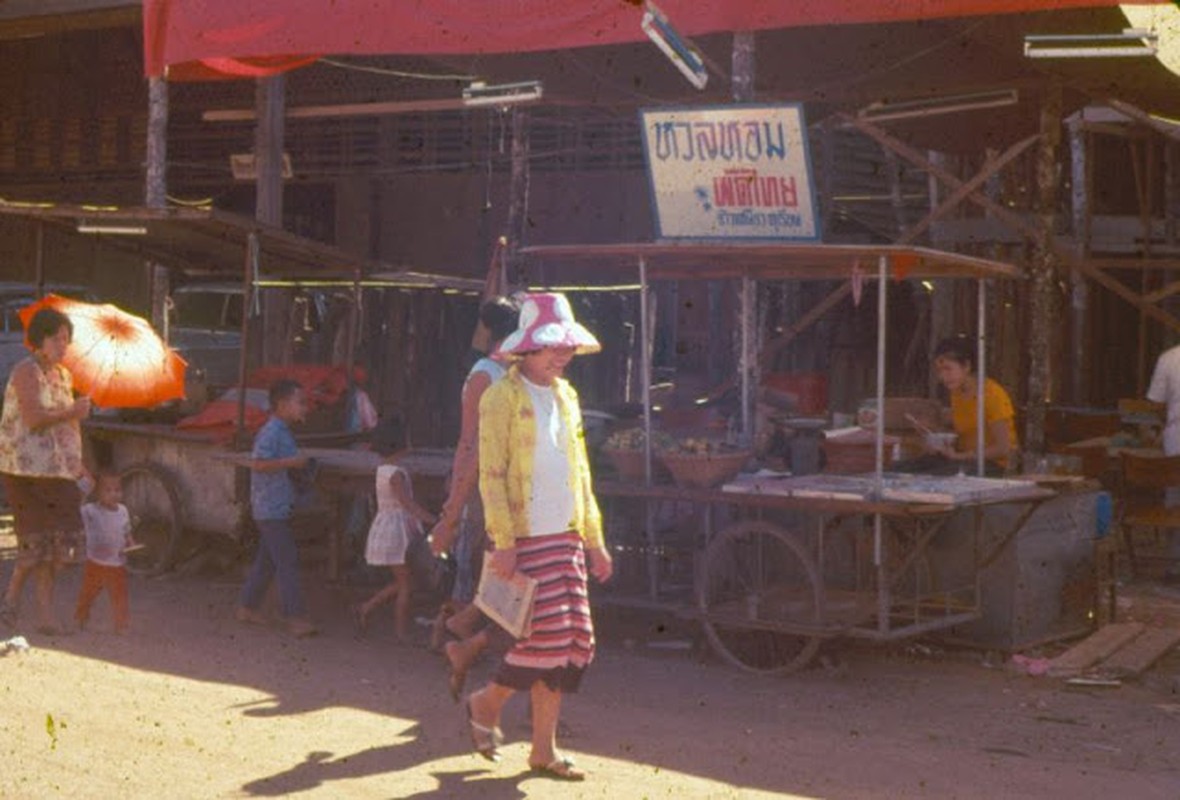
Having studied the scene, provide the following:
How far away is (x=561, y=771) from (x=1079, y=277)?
12305mm

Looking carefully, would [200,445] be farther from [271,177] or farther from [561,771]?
[271,177]

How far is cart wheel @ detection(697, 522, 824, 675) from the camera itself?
34.2ft

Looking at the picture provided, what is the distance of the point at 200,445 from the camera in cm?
1307

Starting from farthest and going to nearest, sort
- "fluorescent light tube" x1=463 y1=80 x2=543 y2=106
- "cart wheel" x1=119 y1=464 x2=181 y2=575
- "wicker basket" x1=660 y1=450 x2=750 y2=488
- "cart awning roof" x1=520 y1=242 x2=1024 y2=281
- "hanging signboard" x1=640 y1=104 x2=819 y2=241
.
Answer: "fluorescent light tube" x1=463 y1=80 x2=543 y2=106 < "cart wheel" x1=119 y1=464 x2=181 y2=575 < "hanging signboard" x1=640 y1=104 x2=819 y2=241 < "wicker basket" x1=660 y1=450 x2=750 y2=488 < "cart awning roof" x1=520 y1=242 x2=1024 y2=281

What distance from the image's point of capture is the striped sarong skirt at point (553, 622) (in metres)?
7.68

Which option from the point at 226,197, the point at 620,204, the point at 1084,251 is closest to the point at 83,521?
the point at 1084,251

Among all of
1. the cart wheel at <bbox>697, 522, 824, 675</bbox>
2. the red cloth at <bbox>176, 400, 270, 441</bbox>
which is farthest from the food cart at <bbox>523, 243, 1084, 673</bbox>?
the red cloth at <bbox>176, 400, 270, 441</bbox>

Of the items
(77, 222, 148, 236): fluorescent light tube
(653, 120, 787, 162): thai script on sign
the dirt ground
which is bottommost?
the dirt ground

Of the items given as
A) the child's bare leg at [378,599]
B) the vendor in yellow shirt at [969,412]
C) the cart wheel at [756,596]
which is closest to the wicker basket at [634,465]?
the cart wheel at [756,596]

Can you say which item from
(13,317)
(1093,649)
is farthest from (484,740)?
(13,317)

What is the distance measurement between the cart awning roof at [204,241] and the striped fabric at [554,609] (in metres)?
5.23

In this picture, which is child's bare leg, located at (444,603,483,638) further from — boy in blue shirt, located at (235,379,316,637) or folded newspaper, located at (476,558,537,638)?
boy in blue shirt, located at (235,379,316,637)

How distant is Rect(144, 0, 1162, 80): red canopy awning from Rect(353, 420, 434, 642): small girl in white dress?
3.49 meters

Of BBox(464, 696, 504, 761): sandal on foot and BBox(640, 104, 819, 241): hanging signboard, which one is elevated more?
BBox(640, 104, 819, 241): hanging signboard
